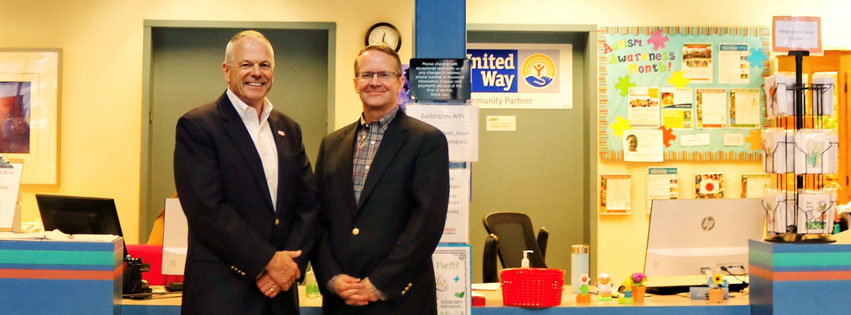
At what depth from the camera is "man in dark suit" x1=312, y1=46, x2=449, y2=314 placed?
306 centimetres

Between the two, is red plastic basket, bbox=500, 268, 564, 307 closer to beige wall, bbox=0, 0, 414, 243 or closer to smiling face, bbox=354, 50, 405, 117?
smiling face, bbox=354, 50, 405, 117

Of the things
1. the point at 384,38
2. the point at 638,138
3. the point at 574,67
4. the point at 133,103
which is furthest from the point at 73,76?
the point at 638,138

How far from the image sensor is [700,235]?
4.23m

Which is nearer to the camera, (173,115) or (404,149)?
(404,149)

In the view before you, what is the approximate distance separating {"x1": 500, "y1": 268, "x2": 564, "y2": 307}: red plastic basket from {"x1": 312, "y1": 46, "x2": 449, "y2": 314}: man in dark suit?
0.65 m

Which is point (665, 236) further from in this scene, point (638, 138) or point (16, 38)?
point (16, 38)

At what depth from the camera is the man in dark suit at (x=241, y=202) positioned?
3.02m

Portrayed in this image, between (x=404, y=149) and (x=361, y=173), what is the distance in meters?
0.18

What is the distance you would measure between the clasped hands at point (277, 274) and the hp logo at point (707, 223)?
207 centimetres

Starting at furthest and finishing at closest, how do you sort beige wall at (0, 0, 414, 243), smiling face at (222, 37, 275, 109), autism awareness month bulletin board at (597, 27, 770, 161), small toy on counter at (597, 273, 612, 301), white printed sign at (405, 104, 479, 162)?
autism awareness month bulletin board at (597, 27, 770, 161), beige wall at (0, 0, 414, 243), small toy on counter at (597, 273, 612, 301), white printed sign at (405, 104, 479, 162), smiling face at (222, 37, 275, 109)

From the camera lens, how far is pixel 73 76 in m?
6.47

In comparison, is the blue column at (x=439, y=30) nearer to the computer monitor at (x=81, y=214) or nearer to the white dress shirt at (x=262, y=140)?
the white dress shirt at (x=262, y=140)

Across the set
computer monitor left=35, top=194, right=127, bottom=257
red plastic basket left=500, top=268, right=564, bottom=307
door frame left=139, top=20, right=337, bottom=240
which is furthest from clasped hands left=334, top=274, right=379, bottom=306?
door frame left=139, top=20, right=337, bottom=240

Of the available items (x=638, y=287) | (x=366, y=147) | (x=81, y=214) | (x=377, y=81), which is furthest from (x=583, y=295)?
(x=81, y=214)
